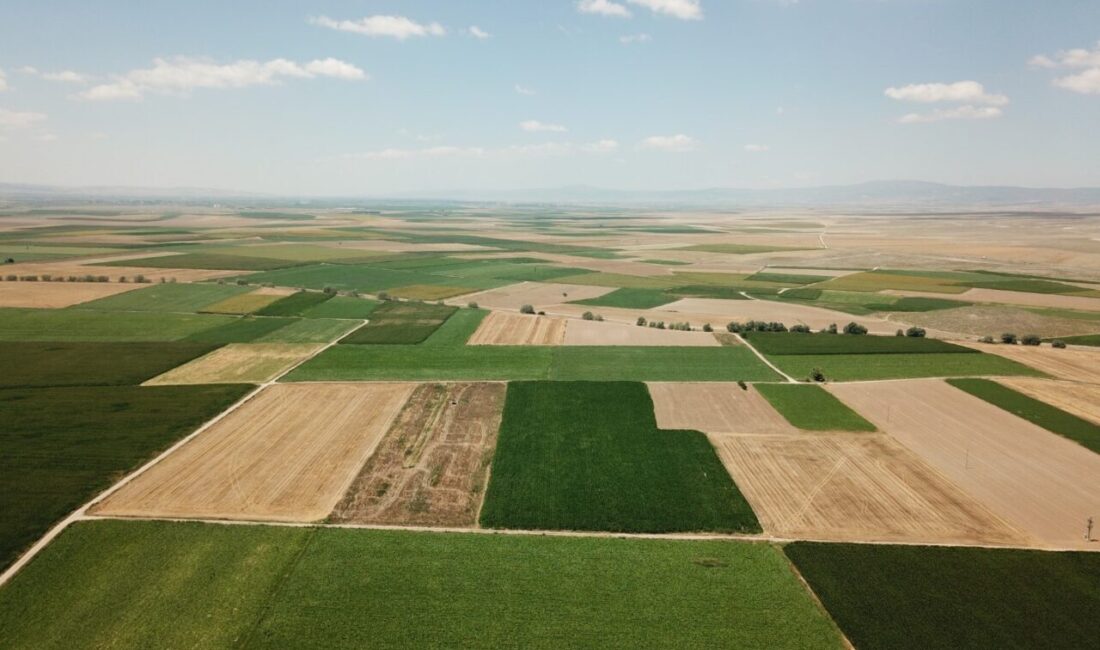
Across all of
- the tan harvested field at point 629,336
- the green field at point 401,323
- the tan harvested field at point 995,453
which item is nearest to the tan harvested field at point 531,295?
the green field at point 401,323

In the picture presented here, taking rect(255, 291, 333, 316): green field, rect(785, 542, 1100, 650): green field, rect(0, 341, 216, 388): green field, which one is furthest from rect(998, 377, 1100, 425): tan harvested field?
rect(255, 291, 333, 316): green field

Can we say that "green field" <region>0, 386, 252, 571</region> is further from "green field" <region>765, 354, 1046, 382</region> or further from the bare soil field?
the bare soil field

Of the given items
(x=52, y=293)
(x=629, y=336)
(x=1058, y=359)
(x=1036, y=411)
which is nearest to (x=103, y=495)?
(x=629, y=336)

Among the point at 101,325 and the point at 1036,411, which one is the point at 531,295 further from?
the point at 1036,411

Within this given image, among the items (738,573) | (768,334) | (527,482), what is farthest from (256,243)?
(738,573)

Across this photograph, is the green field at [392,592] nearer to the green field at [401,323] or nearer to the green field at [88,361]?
the green field at [88,361]
